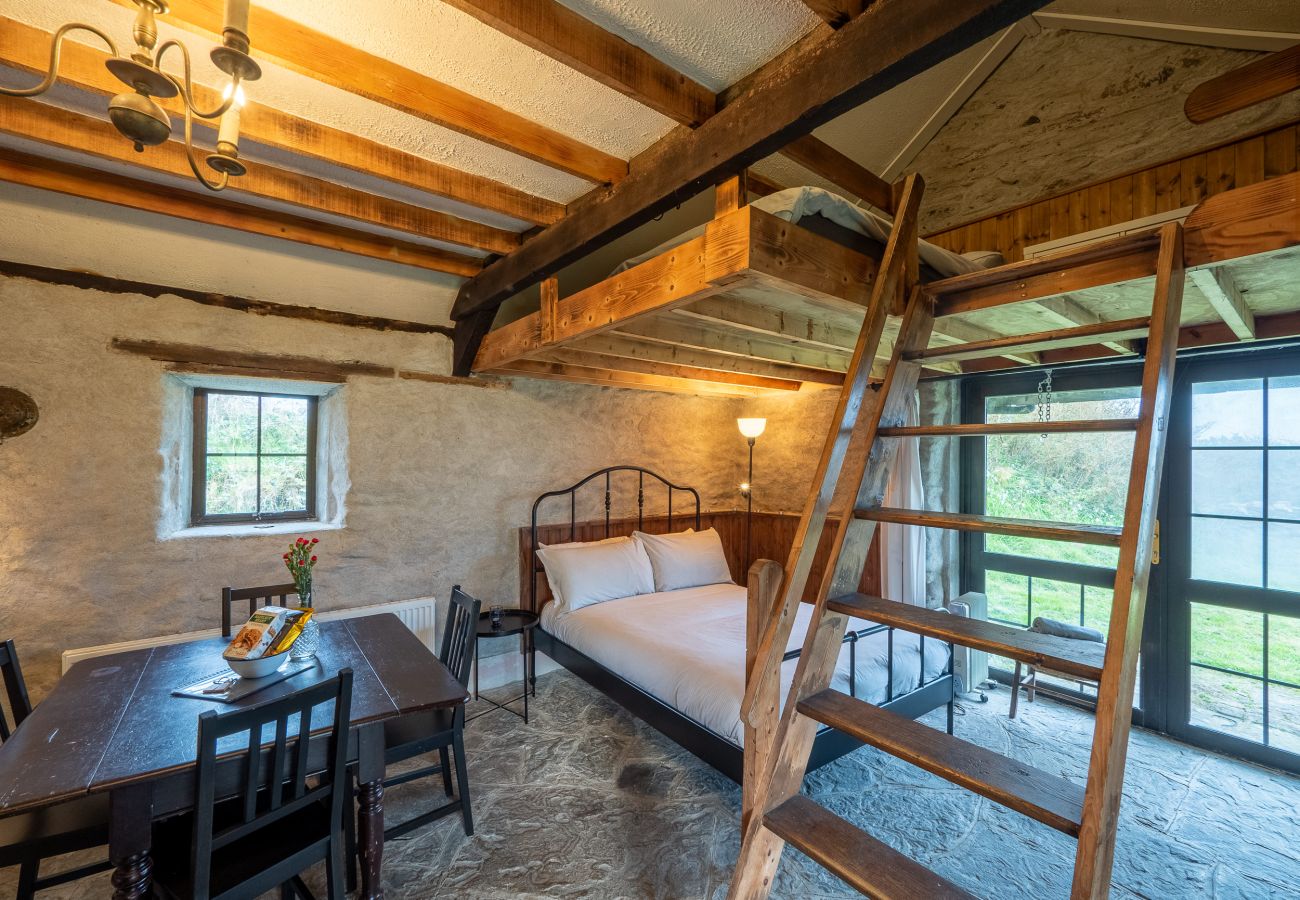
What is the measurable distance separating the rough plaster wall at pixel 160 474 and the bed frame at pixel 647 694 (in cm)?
16

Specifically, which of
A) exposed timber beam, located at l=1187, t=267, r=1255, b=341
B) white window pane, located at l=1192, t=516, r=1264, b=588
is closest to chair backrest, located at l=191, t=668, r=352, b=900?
exposed timber beam, located at l=1187, t=267, r=1255, b=341

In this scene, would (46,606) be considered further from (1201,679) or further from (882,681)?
(1201,679)

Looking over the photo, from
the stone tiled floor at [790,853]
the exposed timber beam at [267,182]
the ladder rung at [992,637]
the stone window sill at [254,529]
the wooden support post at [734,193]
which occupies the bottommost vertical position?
the stone tiled floor at [790,853]

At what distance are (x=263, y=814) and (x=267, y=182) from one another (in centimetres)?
212

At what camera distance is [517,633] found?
346cm

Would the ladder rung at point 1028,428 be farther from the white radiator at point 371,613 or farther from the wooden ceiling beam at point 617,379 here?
the white radiator at point 371,613

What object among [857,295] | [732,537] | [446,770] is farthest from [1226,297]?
[446,770]

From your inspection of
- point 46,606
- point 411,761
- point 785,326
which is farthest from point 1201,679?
point 46,606

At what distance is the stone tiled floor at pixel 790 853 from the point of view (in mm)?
1961

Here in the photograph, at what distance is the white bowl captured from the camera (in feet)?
6.01

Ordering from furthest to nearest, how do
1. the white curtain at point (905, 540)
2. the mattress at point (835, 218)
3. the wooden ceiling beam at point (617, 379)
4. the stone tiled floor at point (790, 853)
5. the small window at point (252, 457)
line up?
the white curtain at point (905, 540), the wooden ceiling beam at point (617, 379), the small window at point (252, 457), the stone tiled floor at point (790, 853), the mattress at point (835, 218)

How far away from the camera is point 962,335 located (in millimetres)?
2621

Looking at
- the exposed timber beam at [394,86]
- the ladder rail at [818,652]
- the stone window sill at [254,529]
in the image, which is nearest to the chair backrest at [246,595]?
the stone window sill at [254,529]

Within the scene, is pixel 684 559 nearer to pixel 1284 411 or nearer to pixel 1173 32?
pixel 1284 411
